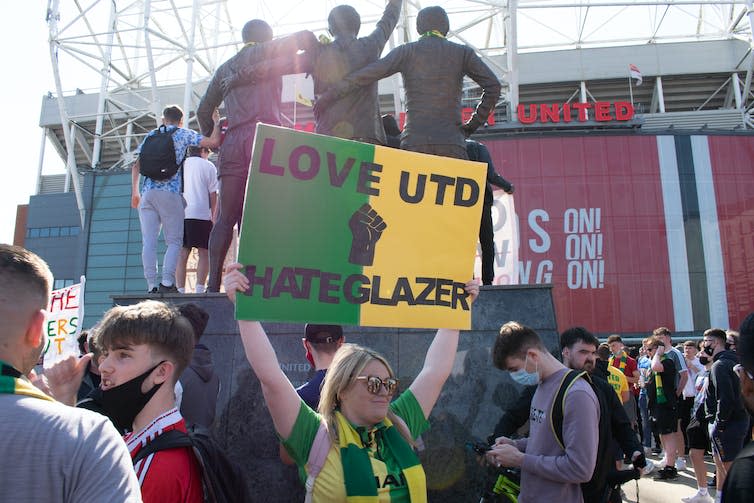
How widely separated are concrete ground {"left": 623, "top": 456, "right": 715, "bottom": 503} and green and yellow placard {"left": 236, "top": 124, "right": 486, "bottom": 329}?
471 cm

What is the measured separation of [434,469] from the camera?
4.15m

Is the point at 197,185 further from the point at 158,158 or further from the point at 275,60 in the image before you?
the point at 275,60

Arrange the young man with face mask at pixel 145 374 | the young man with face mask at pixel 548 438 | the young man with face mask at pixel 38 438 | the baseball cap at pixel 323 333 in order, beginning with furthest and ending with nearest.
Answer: the baseball cap at pixel 323 333 < the young man with face mask at pixel 548 438 < the young man with face mask at pixel 145 374 < the young man with face mask at pixel 38 438

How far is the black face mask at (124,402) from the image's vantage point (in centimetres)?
206

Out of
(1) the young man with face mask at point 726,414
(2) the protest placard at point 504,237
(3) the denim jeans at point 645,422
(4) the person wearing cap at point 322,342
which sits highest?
(2) the protest placard at point 504,237

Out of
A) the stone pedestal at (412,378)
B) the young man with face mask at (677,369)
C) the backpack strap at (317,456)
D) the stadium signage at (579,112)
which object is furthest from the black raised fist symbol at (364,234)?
the stadium signage at (579,112)

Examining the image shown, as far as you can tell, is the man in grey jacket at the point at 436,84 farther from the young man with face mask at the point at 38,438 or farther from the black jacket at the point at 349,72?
the young man with face mask at the point at 38,438

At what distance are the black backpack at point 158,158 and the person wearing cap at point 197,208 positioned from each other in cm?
35

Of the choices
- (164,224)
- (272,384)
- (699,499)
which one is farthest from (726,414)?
(164,224)

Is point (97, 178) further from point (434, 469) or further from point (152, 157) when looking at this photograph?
point (434, 469)

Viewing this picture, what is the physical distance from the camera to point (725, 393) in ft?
17.8

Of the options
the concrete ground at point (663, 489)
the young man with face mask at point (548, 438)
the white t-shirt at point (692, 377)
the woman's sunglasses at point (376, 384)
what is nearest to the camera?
the woman's sunglasses at point (376, 384)

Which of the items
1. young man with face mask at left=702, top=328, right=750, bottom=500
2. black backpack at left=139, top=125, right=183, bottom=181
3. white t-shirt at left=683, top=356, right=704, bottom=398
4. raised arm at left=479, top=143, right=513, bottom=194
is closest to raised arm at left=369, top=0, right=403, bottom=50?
raised arm at left=479, top=143, right=513, bottom=194

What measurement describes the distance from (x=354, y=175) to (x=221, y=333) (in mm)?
2248
